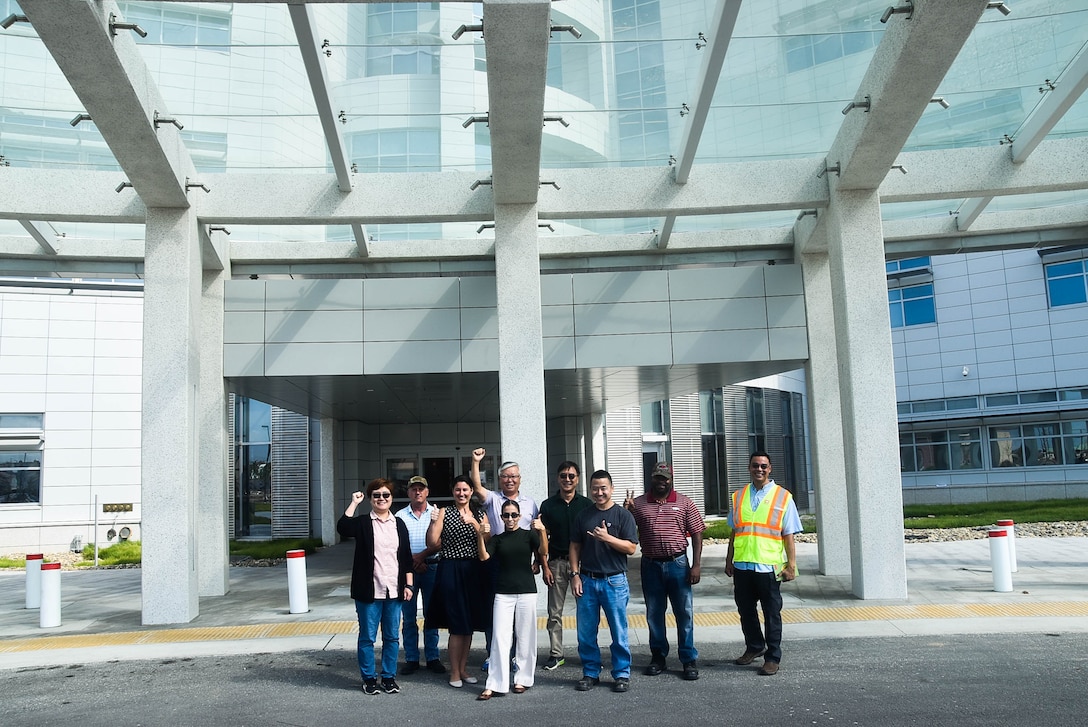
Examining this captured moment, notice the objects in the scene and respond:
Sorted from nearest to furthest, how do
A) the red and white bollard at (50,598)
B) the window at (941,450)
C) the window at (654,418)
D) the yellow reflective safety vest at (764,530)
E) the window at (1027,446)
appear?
the yellow reflective safety vest at (764,530)
the red and white bollard at (50,598)
the window at (654,418)
the window at (1027,446)
the window at (941,450)

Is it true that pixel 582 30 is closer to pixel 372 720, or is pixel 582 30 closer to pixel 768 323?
pixel 768 323

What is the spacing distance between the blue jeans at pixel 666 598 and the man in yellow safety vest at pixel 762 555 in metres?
0.41

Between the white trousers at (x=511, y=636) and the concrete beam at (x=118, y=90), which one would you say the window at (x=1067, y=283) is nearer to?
the concrete beam at (x=118, y=90)

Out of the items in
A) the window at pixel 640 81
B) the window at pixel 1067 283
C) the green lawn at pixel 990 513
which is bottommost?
the green lawn at pixel 990 513

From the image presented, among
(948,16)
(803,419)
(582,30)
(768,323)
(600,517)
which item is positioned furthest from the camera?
(803,419)

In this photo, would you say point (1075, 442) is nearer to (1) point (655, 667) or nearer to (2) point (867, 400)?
(2) point (867, 400)

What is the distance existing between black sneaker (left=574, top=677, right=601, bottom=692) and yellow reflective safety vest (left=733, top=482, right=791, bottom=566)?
1593mm

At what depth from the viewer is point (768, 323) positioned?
43.6ft

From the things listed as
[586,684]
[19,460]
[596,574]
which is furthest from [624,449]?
[586,684]

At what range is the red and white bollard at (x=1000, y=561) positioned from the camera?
11.0 m

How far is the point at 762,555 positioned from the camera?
24.6ft

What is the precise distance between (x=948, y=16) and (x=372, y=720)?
7.84 m

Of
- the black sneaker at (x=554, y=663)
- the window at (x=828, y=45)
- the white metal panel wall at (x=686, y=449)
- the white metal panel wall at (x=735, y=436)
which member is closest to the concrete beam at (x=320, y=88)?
the window at (x=828, y=45)

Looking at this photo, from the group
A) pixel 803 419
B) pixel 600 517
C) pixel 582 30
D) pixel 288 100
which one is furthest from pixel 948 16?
pixel 803 419
